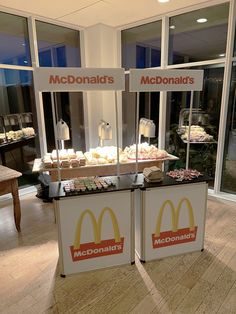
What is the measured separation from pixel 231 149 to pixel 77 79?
9.21ft

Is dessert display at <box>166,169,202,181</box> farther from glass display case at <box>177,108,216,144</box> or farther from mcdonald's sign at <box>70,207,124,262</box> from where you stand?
glass display case at <box>177,108,216,144</box>

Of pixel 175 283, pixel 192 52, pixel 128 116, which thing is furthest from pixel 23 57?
pixel 175 283

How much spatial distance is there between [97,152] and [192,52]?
2223 mm

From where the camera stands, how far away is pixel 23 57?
3938 millimetres

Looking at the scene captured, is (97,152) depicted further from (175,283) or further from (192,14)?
(192,14)

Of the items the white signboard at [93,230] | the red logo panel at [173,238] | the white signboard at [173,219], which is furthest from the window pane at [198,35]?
the white signboard at [93,230]

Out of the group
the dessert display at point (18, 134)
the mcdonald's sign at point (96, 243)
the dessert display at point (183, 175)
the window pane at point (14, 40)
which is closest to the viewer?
the mcdonald's sign at point (96, 243)

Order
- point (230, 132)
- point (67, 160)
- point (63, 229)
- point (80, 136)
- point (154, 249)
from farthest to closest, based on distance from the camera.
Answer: point (80, 136), point (230, 132), point (67, 160), point (154, 249), point (63, 229)

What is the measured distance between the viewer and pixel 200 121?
4.05m

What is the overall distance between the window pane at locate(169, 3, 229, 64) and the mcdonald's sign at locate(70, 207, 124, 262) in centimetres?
295

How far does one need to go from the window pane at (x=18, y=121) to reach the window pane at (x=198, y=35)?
254cm

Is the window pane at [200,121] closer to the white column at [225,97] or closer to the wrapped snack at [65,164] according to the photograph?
the white column at [225,97]

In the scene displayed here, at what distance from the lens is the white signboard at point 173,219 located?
231 centimetres

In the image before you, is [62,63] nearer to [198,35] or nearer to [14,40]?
[14,40]
